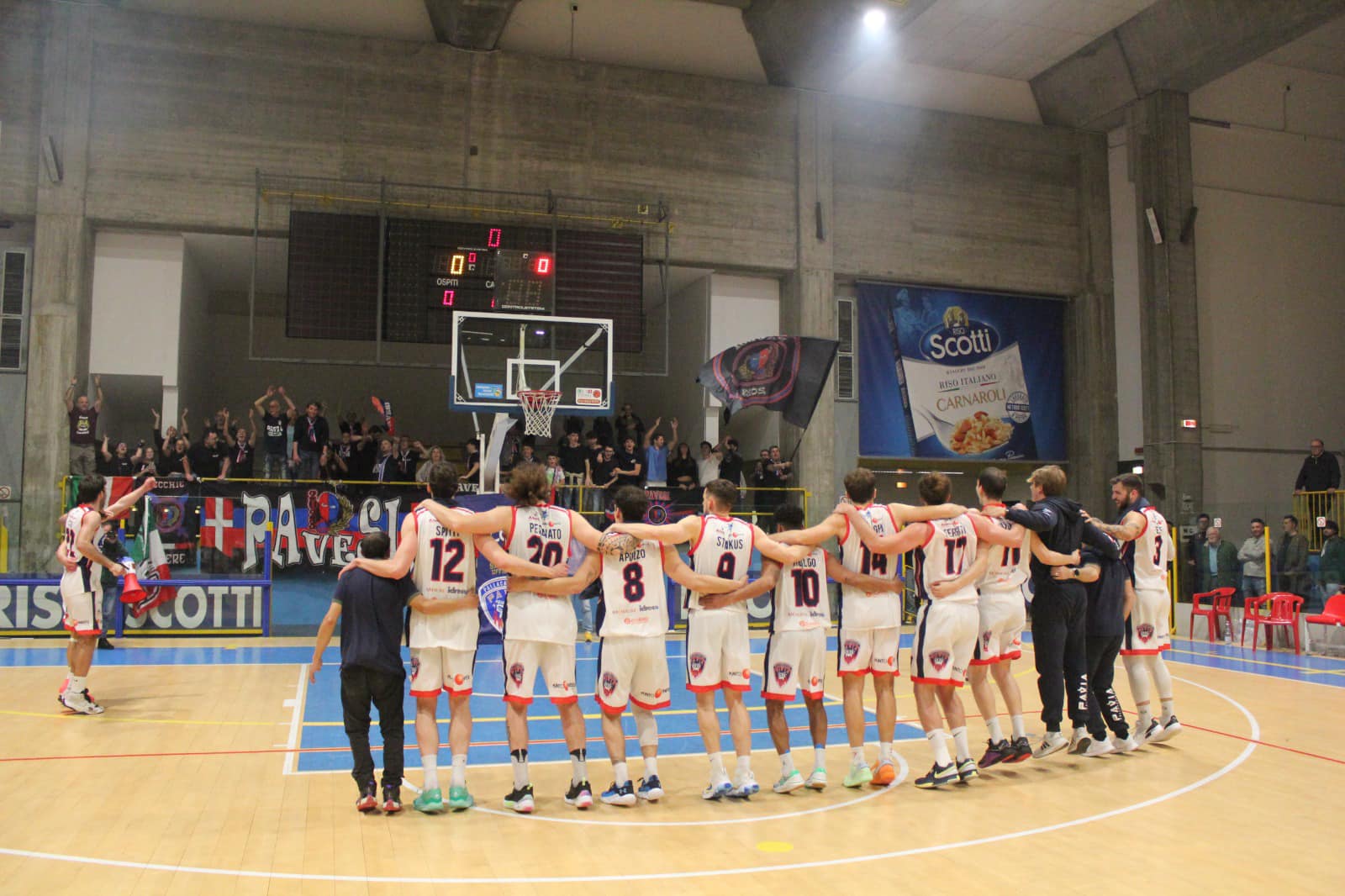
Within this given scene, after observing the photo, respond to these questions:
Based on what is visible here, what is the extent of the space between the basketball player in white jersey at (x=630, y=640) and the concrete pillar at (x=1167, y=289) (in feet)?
63.9

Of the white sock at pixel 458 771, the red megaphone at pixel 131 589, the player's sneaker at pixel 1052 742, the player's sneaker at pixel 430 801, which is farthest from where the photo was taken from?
the red megaphone at pixel 131 589

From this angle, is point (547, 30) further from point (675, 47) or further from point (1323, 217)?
point (1323, 217)

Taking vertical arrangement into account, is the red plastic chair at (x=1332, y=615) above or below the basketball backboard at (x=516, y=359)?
below

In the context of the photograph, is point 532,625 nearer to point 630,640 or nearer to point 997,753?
point 630,640

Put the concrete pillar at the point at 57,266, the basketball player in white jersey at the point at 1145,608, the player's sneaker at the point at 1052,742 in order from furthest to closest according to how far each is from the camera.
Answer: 1. the concrete pillar at the point at 57,266
2. the basketball player in white jersey at the point at 1145,608
3. the player's sneaker at the point at 1052,742

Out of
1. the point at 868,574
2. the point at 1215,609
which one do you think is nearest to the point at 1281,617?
the point at 1215,609

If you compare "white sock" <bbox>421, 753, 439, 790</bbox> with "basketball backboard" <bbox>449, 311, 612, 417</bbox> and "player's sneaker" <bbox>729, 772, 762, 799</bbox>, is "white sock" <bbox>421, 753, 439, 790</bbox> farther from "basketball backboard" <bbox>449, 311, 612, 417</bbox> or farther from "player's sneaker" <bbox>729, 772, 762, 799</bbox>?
"basketball backboard" <bbox>449, 311, 612, 417</bbox>

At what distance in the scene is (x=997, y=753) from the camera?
788 centimetres

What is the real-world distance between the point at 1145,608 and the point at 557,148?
→ 15.7 metres

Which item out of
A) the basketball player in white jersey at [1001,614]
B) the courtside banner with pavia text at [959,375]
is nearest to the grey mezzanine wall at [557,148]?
the courtside banner with pavia text at [959,375]

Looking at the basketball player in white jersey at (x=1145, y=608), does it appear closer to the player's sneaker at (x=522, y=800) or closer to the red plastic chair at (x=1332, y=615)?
the player's sneaker at (x=522, y=800)

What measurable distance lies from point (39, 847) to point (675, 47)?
19.7m

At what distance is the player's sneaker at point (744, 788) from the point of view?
22.9 ft

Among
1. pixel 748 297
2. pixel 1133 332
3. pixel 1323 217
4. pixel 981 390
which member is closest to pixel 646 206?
pixel 748 297
